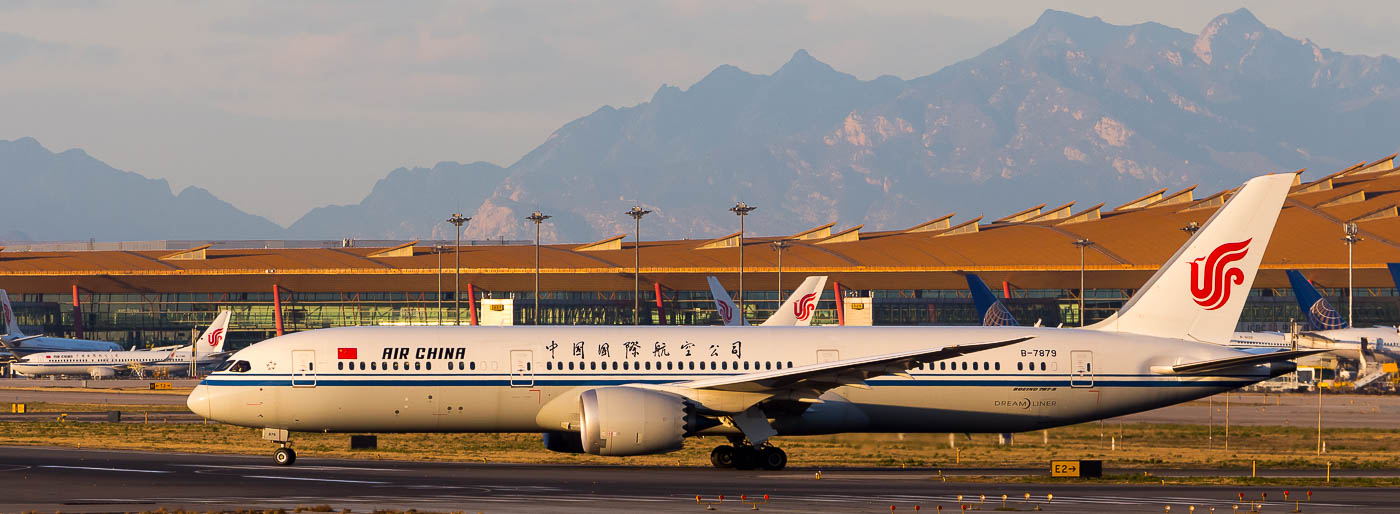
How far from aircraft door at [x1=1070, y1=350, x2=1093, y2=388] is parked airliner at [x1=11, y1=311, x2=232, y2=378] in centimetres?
8360

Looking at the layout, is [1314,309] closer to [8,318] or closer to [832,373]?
[832,373]

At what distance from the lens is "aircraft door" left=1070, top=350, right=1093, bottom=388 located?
120 ft

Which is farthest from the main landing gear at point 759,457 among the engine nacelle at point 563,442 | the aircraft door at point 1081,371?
the aircraft door at point 1081,371

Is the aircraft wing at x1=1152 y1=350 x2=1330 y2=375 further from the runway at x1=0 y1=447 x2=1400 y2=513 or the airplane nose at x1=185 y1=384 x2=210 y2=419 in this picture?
the airplane nose at x1=185 y1=384 x2=210 y2=419

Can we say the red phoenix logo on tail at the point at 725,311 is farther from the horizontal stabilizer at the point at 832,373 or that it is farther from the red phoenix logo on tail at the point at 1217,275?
the horizontal stabilizer at the point at 832,373

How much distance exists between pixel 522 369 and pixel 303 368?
5174 millimetres

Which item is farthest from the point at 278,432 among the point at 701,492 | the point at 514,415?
the point at 701,492

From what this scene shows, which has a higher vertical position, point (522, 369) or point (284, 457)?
point (522, 369)

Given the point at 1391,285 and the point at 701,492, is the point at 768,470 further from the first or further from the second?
the point at 1391,285

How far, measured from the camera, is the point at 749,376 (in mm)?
34188

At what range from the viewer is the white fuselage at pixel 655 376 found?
3488cm

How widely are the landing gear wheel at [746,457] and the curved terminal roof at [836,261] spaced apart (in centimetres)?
8950

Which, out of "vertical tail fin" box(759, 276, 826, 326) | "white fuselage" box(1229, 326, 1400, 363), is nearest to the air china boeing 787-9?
"vertical tail fin" box(759, 276, 826, 326)

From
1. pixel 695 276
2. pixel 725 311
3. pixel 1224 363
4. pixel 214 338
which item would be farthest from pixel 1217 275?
pixel 695 276
